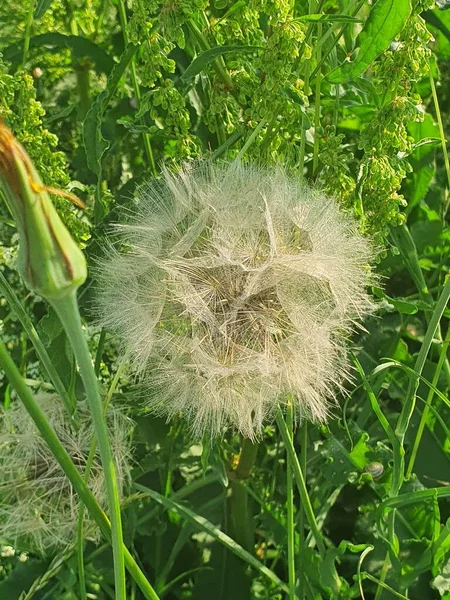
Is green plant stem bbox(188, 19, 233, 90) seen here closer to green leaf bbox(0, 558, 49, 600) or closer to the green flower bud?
the green flower bud

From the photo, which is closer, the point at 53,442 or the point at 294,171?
the point at 53,442

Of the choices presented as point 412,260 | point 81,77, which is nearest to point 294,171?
point 412,260

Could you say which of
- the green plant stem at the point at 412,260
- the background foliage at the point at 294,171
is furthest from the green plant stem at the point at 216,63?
the green plant stem at the point at 412,260

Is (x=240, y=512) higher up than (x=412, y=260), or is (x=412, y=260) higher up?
(x=412, y=260)

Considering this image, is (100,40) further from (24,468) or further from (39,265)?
(39,265)

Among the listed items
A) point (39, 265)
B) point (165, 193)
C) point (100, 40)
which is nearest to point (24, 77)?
point (165, 193)

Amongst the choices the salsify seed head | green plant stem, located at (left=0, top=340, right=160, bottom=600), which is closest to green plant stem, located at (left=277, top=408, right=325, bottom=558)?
the salsify seed head

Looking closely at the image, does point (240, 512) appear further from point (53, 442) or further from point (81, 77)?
point (81, 77)

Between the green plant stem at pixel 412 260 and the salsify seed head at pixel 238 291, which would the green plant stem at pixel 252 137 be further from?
the green plant stem at pixel 412 260
